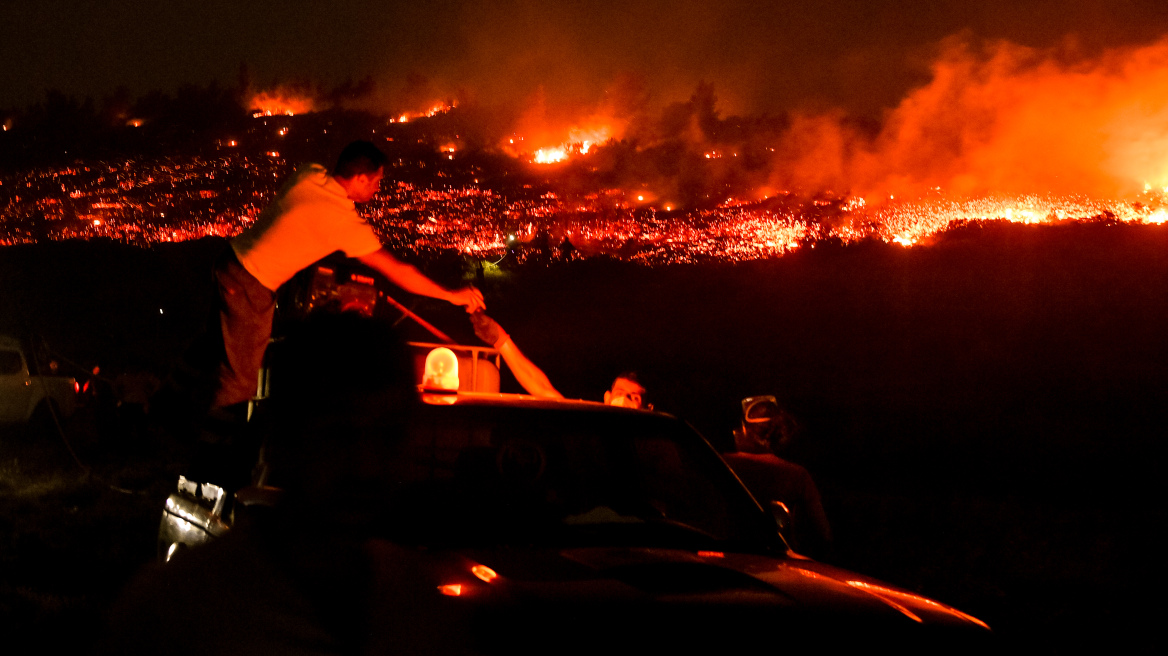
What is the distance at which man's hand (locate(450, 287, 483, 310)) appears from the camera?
524 centimetres

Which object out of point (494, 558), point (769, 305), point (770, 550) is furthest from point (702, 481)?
point (769, 305)

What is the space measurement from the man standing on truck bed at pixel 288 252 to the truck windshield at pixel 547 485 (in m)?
1.30

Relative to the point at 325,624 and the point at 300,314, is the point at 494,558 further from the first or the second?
the point at 300,314

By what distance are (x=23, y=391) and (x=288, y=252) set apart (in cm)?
1680

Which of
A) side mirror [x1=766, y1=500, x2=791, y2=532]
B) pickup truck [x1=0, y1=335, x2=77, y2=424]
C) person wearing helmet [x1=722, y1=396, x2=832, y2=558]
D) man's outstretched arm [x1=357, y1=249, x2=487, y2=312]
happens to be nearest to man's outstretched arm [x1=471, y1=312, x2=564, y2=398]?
man's outstretched arm [x1=357, y1=249, x2=487, y2=312]

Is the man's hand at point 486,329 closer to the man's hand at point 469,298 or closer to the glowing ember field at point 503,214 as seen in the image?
the man's hand at point 469,298

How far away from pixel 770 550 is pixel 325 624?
1697 mm

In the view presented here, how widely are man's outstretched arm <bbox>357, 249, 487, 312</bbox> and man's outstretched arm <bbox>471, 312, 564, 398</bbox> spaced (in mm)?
141

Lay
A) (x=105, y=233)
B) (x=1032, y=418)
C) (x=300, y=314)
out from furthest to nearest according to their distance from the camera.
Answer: (x=105, y=233) → (x=1032, y=418) → (x=300, y=314)

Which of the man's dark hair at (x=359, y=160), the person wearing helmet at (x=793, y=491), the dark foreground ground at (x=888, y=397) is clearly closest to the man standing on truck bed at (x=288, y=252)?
the man's dark hair at (x=359, y=160)

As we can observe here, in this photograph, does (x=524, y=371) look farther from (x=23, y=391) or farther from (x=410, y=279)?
(x=23, y=391)

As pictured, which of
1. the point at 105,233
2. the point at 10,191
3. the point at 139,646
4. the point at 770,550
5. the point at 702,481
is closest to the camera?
the point at 139,646

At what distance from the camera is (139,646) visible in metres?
2.75

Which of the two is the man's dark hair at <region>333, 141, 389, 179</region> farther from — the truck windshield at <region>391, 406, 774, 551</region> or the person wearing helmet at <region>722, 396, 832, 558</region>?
the person wearing helmet at <region>722, 396, 832, 558</region>
